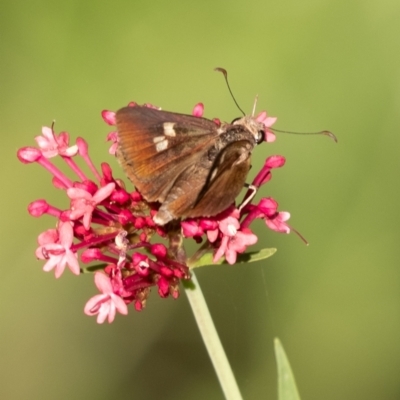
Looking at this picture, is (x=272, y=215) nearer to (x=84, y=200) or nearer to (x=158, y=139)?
(x=158, y=139)

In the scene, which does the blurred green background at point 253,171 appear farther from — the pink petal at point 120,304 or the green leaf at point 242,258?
the pink petal at point 120,304

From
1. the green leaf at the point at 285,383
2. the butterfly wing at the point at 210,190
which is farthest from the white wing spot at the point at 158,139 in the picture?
the green leaf at the point at 285,383

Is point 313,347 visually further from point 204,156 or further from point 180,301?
point 204,156

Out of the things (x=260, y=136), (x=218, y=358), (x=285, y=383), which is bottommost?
(x=285, y=383)

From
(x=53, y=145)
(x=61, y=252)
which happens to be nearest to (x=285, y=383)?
(x=61, y=252)

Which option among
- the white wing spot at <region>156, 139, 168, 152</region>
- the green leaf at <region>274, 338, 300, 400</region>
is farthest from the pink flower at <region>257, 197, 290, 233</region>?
the green leaf at <region>274, 338, 300, 400</region>

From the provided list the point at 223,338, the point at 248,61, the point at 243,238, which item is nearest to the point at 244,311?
the point at 223,338
